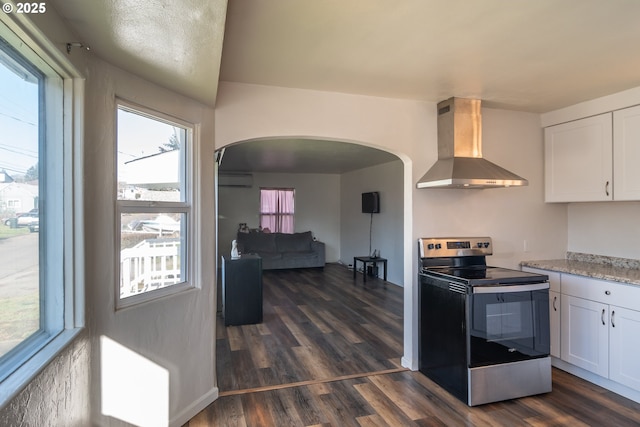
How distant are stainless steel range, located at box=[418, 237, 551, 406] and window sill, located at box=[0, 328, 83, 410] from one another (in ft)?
7.88

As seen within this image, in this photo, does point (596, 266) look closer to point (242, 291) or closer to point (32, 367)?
point (242, 291)

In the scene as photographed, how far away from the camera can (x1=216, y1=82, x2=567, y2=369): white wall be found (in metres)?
2.83

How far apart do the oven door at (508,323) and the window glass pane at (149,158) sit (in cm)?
223

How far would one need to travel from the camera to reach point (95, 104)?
1826 mm

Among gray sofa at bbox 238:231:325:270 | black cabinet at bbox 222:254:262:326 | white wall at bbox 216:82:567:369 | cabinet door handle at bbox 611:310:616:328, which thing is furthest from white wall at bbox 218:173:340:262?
cabinet door handle at bbox 611:310:616:328

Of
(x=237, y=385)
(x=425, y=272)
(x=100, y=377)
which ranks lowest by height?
(x=237, y=385)

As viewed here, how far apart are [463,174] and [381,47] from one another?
1.22 m

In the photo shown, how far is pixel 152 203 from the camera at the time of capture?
2.27 m

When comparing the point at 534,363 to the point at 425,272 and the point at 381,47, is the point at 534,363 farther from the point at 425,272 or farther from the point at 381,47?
the point at 381,47

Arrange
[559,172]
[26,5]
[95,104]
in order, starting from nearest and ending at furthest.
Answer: [26,5], [95,104], [559,172]

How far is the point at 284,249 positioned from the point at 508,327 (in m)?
6.34

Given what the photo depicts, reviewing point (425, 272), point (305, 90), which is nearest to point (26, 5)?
point (305, 90)

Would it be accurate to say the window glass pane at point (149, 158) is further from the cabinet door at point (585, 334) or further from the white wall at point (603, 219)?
the white wall at point (603, 219)

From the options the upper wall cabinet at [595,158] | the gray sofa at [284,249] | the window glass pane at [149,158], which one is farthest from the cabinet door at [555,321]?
the gray sofa at [284,249]
